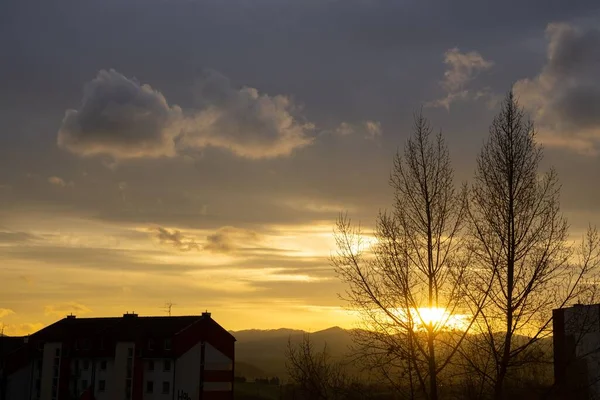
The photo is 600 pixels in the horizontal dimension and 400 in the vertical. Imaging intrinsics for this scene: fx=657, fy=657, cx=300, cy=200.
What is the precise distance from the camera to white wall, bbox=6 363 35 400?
268 feet

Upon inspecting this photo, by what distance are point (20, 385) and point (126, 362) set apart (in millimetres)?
15935

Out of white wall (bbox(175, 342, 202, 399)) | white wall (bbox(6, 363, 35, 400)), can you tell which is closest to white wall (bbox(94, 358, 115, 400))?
white wall (bbox(175, 342, 202, 399))

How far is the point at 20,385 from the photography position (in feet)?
270

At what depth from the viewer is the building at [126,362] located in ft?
248

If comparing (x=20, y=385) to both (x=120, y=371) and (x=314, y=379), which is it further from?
(x=314, y=379)

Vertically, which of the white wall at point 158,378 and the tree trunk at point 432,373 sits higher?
the tree trunk at point 432,373

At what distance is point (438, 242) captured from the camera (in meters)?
15.7

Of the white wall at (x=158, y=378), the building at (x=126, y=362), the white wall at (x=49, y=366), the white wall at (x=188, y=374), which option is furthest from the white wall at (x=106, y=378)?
the white wall at (x=188, y=374)

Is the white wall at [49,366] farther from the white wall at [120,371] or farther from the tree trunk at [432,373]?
the tree trunk at [432,373]

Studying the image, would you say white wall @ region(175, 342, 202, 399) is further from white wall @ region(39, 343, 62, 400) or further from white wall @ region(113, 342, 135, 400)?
white wall @ region(39, 343, 62, 400)

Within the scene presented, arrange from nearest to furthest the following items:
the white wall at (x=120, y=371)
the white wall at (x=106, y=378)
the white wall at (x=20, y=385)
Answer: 1. the white wall at (x=120, y=371)
2. the white wall at (x=106, y=378)
3. the white wall at (x=20, y=385)

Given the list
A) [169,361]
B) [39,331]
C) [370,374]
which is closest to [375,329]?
[370,374]

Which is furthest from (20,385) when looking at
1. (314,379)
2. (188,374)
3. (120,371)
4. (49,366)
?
(314,379)

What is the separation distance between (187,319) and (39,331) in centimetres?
2178
